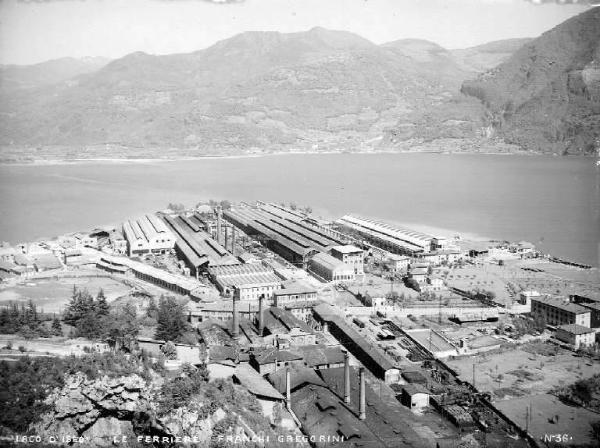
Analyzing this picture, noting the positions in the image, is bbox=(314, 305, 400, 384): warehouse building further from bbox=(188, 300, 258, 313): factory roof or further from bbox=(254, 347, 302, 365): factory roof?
bbox=(188, 300, 258, 313): factory roof

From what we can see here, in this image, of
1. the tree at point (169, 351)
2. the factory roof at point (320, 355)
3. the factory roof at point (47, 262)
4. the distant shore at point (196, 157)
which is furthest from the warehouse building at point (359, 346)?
the distant shore at point (196, 157)

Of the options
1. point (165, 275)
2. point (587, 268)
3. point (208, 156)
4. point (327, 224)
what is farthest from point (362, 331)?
point (208, 156)

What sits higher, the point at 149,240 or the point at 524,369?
the point at 149,240

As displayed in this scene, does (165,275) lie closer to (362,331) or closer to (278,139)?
(362,331)

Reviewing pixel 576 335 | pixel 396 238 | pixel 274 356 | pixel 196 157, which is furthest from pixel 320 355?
pixel 196 157

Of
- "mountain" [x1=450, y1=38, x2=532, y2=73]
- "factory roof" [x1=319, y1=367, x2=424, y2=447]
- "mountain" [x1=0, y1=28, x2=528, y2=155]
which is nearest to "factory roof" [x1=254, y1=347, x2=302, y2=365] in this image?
"factory roof" [x1=319, y1=367, x2=424, y2=447]

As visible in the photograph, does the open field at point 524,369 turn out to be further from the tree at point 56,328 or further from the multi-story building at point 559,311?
the tree at point 56,328

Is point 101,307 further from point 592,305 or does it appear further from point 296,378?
point 592,305
